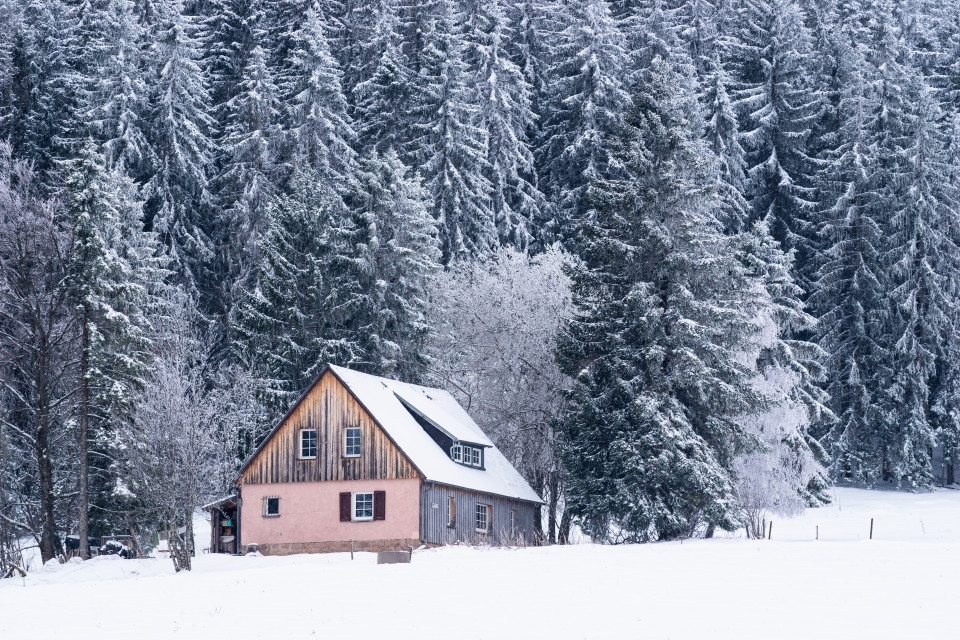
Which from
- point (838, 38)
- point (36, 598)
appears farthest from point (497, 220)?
point (36, 598)

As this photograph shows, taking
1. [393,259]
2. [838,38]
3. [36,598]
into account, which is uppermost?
[838,38]

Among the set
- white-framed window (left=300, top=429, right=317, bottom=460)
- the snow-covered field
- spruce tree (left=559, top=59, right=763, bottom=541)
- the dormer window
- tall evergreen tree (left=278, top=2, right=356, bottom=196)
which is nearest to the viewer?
the snow-covered field

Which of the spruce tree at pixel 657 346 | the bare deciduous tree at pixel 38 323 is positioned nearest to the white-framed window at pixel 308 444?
the bare deciduous tree at pixel 38 323

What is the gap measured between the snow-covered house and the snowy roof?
84 millimetres

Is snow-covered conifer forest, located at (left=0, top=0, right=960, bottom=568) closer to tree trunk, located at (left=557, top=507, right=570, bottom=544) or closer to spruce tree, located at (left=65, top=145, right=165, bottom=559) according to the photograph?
spruce tree, located at (left=65, top=145, right=165, bottom=559)

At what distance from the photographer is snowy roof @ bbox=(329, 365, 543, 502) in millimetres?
45781

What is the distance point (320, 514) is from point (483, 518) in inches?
287

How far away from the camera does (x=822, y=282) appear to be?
66250 mm

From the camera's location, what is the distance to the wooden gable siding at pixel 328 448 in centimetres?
4541

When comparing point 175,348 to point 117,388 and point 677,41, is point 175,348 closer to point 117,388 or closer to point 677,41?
point 117,388

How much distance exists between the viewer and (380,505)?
4506cm

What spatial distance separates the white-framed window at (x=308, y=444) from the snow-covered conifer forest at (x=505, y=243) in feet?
15.1

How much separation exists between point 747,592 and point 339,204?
39.1 meters

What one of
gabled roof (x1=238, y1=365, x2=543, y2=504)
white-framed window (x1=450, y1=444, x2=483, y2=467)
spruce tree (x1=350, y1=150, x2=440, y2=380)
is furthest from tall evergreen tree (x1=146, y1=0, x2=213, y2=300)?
white-framed window (x1=450, y1=444, x2=483, y2=467)
